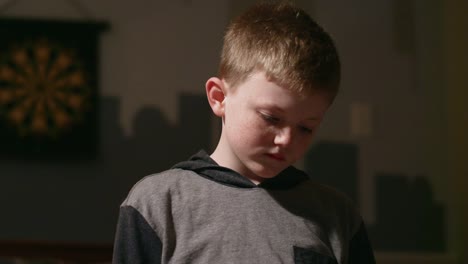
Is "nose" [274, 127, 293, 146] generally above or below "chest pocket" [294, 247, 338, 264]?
above

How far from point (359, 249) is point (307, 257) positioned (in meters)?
0.17

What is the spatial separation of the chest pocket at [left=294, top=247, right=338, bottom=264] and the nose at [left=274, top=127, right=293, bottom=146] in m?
0.17

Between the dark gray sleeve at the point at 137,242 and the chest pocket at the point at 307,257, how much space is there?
21 centimetres

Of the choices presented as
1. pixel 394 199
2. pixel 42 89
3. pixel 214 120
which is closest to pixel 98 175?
pixel 42 89

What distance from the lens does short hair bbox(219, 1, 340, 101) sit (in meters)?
1.02

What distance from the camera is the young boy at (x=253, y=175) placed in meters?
1.03

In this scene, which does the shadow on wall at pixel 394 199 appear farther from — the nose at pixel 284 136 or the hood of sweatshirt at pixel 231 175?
the nose at pixel 284 136

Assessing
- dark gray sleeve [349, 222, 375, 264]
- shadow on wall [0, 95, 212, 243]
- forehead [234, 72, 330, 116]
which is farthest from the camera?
shadow on wall [0, 95, 212, 243]

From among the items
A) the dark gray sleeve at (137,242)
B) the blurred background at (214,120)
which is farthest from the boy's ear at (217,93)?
the blurred background at (214,120)

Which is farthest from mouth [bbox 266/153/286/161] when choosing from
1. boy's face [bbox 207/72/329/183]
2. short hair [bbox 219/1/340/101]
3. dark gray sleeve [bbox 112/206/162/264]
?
dark gray sleeve [bbox 112/206/162/264]

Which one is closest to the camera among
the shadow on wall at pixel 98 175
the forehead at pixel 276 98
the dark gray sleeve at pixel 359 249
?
the forehead at pixel 276 98

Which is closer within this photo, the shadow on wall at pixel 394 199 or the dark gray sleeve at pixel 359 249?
the dark gray sleeve at pixel 359 249

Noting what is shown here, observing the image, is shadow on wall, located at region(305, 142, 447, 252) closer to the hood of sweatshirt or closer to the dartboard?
the dartboard

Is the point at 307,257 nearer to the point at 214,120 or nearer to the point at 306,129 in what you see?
the point at 306,129
